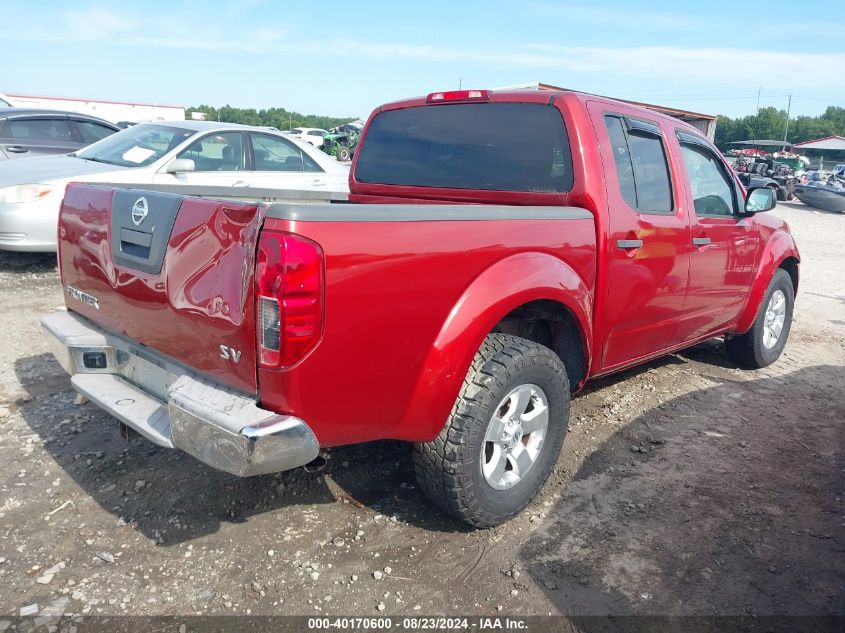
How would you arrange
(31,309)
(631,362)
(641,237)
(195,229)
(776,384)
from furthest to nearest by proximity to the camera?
(31,309)
(776,384)
(631,362)
(641,237)
(195,229)

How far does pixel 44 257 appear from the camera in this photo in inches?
298

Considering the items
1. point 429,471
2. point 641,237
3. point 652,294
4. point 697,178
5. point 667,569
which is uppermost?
point 697,178

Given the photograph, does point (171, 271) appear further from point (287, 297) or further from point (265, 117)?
point (265, 117)

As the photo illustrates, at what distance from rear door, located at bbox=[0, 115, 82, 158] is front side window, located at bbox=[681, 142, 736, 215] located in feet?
26.8

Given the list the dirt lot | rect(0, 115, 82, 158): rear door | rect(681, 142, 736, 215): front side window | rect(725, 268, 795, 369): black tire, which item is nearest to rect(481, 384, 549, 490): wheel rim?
the dirt lot

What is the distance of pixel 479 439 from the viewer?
108 inches

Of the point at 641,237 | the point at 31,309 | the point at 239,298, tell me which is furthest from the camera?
the point at 31,309

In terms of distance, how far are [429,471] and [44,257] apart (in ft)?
21.7

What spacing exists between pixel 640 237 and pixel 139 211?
248 cm

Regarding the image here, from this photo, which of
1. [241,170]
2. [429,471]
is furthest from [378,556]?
[241,170]

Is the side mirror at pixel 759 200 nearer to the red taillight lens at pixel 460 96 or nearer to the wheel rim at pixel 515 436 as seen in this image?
the red taillight lens at pixel 460 96

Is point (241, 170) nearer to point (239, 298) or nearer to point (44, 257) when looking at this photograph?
point (44, 257)

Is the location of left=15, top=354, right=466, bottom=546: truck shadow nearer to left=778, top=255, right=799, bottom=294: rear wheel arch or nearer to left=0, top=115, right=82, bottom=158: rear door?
left=778, top=255, right=799, bottom=294: rear wheel arch

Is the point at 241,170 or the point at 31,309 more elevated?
the point at 241,170
